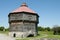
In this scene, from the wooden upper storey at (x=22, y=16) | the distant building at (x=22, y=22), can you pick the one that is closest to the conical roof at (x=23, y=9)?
the distant building at (x=22, y=22)

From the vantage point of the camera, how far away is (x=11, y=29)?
147 ft

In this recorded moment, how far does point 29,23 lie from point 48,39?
9.28 metres

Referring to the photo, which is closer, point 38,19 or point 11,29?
point 11,29

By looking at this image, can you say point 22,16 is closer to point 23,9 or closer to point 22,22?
point 22,22

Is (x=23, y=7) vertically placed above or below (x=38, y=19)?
above

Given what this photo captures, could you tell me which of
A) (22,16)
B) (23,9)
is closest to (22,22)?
(22,16)

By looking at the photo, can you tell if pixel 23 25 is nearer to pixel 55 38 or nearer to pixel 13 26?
pixel 13 26

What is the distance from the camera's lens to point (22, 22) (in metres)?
43.5

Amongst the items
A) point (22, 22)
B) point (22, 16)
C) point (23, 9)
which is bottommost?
point (22, 22)

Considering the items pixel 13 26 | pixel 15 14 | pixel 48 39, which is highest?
pixel 15 14

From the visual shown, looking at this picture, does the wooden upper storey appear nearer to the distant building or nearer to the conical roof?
the distant building

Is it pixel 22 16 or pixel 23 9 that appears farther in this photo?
pixel 23 9

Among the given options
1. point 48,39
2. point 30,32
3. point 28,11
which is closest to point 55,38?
point 48,39

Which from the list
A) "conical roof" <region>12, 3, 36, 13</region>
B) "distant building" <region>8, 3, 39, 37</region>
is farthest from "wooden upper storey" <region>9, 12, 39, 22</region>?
"conical roof" <region>12, 3, 36, 13</region>
